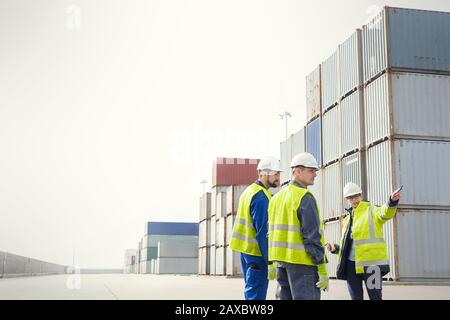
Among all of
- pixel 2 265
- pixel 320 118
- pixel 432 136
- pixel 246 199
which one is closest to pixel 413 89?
pixel 432 136

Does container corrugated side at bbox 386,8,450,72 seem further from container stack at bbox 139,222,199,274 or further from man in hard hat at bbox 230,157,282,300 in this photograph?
container stack at bbox 139,222,199,274

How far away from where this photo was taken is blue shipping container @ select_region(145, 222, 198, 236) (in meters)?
76.2

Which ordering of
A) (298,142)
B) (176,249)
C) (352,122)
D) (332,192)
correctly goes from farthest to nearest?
(176,249) < (298,142) < (332,192) < (352,122)

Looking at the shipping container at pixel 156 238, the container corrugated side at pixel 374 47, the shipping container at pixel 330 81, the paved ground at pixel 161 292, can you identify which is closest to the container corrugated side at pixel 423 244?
the paved ground at pixel 161 292

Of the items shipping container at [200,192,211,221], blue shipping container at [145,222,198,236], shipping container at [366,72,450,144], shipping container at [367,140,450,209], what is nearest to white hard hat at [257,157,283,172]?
shipping container at [367,140,450,209]

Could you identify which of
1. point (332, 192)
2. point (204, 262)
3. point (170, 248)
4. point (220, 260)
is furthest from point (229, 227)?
point (170, 248)

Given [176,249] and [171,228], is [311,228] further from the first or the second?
[171,228]

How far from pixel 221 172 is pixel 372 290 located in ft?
131

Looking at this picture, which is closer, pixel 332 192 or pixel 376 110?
pixel 376 110

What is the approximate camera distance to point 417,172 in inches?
659

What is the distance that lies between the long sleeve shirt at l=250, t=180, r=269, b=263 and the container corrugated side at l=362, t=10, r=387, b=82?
43.3ft

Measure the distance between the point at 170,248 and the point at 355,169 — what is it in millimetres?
49772
